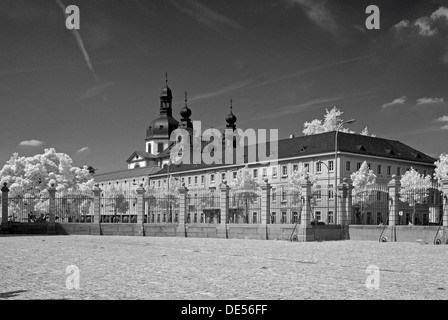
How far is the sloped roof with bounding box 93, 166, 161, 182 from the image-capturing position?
121 metres

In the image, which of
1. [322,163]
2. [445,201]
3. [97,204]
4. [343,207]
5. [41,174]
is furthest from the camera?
[322,163]

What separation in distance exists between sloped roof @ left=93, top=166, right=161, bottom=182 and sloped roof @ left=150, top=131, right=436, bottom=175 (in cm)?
3621

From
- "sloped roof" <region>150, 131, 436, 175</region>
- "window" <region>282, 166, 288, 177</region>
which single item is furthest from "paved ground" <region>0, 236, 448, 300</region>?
A: "window" <region>282, 166, 288, 177</region>

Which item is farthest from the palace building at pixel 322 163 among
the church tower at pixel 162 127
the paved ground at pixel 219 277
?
the paved ground at pixel 219 277

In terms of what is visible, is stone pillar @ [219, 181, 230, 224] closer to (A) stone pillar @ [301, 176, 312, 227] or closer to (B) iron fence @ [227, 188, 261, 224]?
(B) iron fence @ [227, 188, 261, 224]

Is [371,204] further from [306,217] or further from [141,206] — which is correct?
[141,206]

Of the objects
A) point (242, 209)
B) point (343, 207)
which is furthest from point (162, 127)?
point (343, 207)

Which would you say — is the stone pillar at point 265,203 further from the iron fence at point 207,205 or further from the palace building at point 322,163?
the palace building at point 322,163

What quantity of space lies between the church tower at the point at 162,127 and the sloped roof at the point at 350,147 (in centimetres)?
5389

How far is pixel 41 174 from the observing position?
6262 cm

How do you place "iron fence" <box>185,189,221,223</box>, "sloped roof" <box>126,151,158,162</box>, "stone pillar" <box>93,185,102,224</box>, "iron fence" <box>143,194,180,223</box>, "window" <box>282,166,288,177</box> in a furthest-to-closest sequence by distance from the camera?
"sloped roof" <box>126,151,158,162</box>
"window" <box>282,166,288,177</box>
"iron fence" <box>143,194,180,223</box>
"stone pillar" <box>93,185,102,224</box>
"iron fence" <box>185,189,221,223</box>

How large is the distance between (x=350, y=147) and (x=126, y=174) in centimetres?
6459

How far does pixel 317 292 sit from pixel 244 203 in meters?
26.8
